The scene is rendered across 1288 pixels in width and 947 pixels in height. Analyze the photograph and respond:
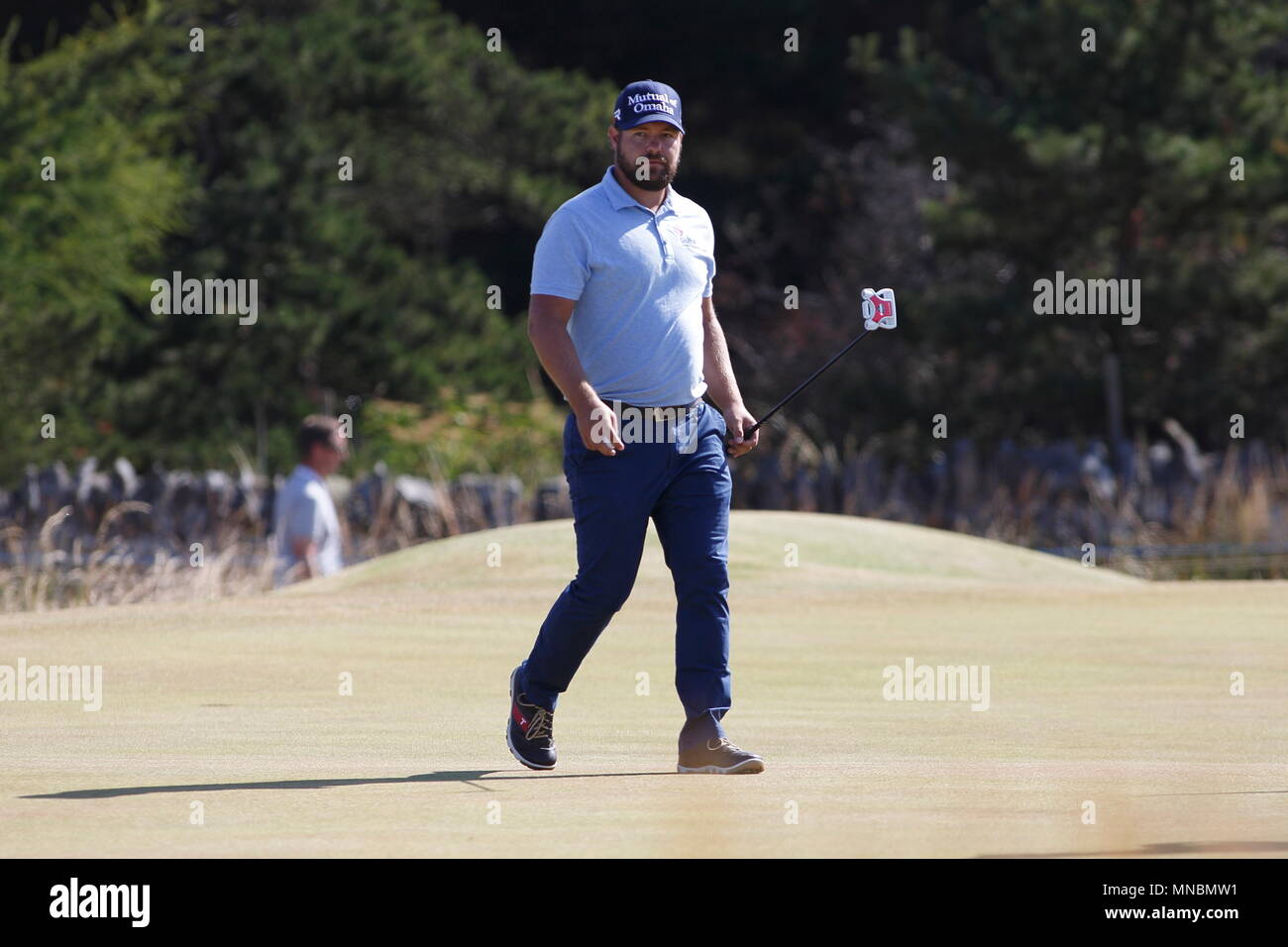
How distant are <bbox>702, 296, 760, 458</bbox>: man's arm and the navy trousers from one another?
144 millimetres

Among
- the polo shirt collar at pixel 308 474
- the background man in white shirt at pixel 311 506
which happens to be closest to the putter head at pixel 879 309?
the background man in white shirt at pixel 311 506

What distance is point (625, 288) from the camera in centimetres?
650

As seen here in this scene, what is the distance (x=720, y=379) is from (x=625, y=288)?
0.57 m

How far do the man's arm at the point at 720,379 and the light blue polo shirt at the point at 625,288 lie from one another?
29 centimetres

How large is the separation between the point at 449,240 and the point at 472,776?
3033 centimetres

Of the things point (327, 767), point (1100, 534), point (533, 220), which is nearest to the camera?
point (327, 767)

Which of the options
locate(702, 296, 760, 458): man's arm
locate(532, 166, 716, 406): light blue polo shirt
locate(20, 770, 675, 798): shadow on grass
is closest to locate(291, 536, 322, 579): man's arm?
locate(702, 296, 760, 458): man's arm

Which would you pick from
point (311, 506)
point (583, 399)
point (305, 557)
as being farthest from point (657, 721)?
point (305, 557)

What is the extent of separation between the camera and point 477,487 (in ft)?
70.6

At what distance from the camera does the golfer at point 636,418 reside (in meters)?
6.45

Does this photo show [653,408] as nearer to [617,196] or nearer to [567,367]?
[567,367]

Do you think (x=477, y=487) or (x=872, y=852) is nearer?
(x=872, y=852)

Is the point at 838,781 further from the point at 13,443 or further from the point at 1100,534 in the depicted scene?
the point at 13,443

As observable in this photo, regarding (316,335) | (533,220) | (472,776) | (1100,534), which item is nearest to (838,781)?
(472,776)
